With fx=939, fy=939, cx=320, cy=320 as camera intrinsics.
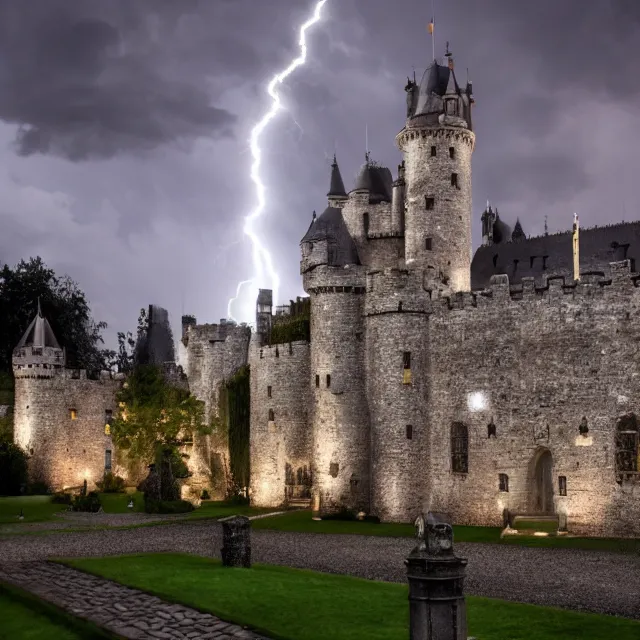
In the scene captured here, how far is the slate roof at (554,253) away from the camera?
51656 millimetres

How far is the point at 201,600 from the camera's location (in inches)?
768

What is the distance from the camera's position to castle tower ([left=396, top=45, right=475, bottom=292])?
46938mm

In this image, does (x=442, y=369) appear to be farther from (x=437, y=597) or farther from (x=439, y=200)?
(x=437, y=597)

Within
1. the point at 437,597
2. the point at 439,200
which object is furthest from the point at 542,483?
the point at 437,597

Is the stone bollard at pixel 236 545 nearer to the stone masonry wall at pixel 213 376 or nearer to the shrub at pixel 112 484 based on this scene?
the stone masonry wall at pixel 213 376

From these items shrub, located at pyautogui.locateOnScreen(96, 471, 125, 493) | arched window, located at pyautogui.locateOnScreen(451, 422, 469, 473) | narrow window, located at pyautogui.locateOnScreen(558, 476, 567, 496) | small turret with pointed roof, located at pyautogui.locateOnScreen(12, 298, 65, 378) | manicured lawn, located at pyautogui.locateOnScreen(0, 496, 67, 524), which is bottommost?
manicured lawn, located at pyautogui.locateOnScreen(0, 496, 67, 524)

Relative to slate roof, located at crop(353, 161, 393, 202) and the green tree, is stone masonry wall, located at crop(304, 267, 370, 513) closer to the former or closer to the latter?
slate roof, located at crop(353, 161, 393, 202)

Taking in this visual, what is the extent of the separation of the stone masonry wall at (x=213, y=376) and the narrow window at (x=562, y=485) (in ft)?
86.0

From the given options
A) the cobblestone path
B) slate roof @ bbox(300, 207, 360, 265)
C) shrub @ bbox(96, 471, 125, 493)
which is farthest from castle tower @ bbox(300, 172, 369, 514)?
the cobblestone path

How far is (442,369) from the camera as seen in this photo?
4250 cm

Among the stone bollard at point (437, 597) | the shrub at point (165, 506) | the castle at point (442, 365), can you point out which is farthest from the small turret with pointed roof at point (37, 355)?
the stone bollard at point (437, 597)

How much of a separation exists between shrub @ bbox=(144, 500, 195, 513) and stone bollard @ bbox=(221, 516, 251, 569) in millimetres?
25250

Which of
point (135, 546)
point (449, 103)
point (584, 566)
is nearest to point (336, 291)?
point (449, 103)

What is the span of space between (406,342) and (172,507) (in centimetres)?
1600
